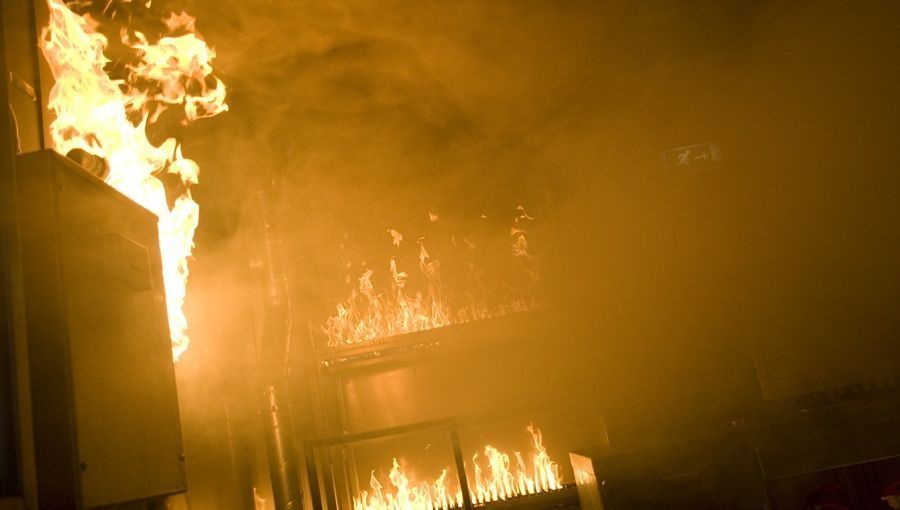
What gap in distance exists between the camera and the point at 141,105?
9.16 feet

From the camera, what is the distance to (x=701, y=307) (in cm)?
405

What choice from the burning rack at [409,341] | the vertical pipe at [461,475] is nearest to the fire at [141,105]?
the vertical pipe at [461,475]

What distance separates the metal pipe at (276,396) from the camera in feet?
9.89

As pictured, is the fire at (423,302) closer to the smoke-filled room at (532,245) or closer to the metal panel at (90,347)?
the smoke-filled room at (532,245)

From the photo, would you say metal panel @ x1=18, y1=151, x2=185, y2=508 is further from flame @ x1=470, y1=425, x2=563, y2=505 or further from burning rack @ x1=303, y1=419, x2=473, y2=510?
flame @ x1=470, y1=425, x2=563, y2=505

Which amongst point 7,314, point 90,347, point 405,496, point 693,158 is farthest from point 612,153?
point 7,314

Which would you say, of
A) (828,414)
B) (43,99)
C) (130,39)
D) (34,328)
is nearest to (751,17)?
(828,414)

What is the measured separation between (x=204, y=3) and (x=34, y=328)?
8.15 feet

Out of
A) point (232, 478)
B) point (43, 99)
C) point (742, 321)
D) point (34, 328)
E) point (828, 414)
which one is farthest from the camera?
point (742, 321)

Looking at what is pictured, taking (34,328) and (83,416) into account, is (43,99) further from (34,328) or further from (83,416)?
(83,416)

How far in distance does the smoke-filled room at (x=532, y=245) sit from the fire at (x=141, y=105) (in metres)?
0.02

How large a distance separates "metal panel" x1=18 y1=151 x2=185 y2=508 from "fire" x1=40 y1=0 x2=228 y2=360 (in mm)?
465

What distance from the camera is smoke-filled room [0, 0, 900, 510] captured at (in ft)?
9.95

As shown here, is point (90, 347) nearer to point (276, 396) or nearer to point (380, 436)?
point (276, 396)
